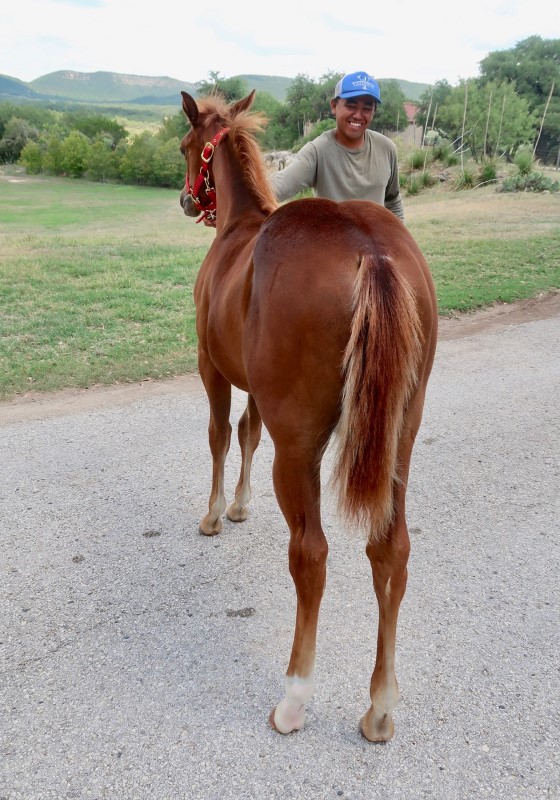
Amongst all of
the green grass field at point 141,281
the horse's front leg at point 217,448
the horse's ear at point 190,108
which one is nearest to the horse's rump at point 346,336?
the horse's front leg at point 217,448

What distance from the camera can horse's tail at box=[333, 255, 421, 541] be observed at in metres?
1.82

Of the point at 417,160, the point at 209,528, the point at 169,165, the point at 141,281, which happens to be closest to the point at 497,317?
the point at 141,281

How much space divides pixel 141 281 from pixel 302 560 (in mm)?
7650

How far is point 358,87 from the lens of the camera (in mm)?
3246

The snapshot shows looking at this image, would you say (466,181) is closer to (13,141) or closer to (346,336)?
(346,336)

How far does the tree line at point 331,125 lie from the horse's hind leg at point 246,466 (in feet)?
87.3

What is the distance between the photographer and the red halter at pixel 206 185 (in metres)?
3.27

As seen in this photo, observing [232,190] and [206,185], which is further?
[206,185]

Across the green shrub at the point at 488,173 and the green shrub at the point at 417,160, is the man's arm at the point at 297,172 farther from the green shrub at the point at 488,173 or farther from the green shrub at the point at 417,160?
the green shrub at the point at 417,160

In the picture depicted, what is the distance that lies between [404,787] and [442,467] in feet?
7.71

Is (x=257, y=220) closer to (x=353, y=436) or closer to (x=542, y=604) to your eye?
(x=353, y=436)

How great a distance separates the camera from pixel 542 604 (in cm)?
281

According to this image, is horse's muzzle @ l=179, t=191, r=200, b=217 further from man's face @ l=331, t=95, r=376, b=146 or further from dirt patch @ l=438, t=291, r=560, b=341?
dirt patch @ l=438, t=291, r=560, b=341

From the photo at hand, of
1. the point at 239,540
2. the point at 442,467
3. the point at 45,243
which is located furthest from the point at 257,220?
the point at 45,243
